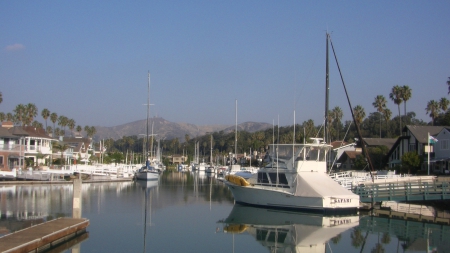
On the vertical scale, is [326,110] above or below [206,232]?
above

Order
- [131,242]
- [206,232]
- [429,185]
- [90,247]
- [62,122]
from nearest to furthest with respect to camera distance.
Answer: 1. [90,247]
2. [131,242]
3. [206,232]
4. [429,185]
5. [62,122]

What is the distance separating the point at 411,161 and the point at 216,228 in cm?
3406

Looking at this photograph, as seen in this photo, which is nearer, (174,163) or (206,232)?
(206,232)

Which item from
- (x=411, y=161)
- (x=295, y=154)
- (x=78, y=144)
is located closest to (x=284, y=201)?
(x=295, y=154)

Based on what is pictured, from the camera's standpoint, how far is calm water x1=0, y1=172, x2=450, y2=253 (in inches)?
963

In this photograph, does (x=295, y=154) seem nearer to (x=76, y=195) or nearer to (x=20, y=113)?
(x=76, y=195)

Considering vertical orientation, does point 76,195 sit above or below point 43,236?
above

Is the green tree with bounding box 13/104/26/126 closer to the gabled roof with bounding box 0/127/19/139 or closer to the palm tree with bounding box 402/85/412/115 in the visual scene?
the gabled roof with bounding box 0/127/19/139

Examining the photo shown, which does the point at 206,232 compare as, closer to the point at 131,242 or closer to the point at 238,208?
the point at 131,242

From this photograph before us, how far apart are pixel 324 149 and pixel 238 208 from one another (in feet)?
24.6

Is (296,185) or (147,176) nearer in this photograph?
(296,185)

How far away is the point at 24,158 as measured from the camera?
65375 millimetres

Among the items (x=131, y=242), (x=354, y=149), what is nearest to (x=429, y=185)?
(x=131, y=242)

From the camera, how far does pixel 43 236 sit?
827 inches
